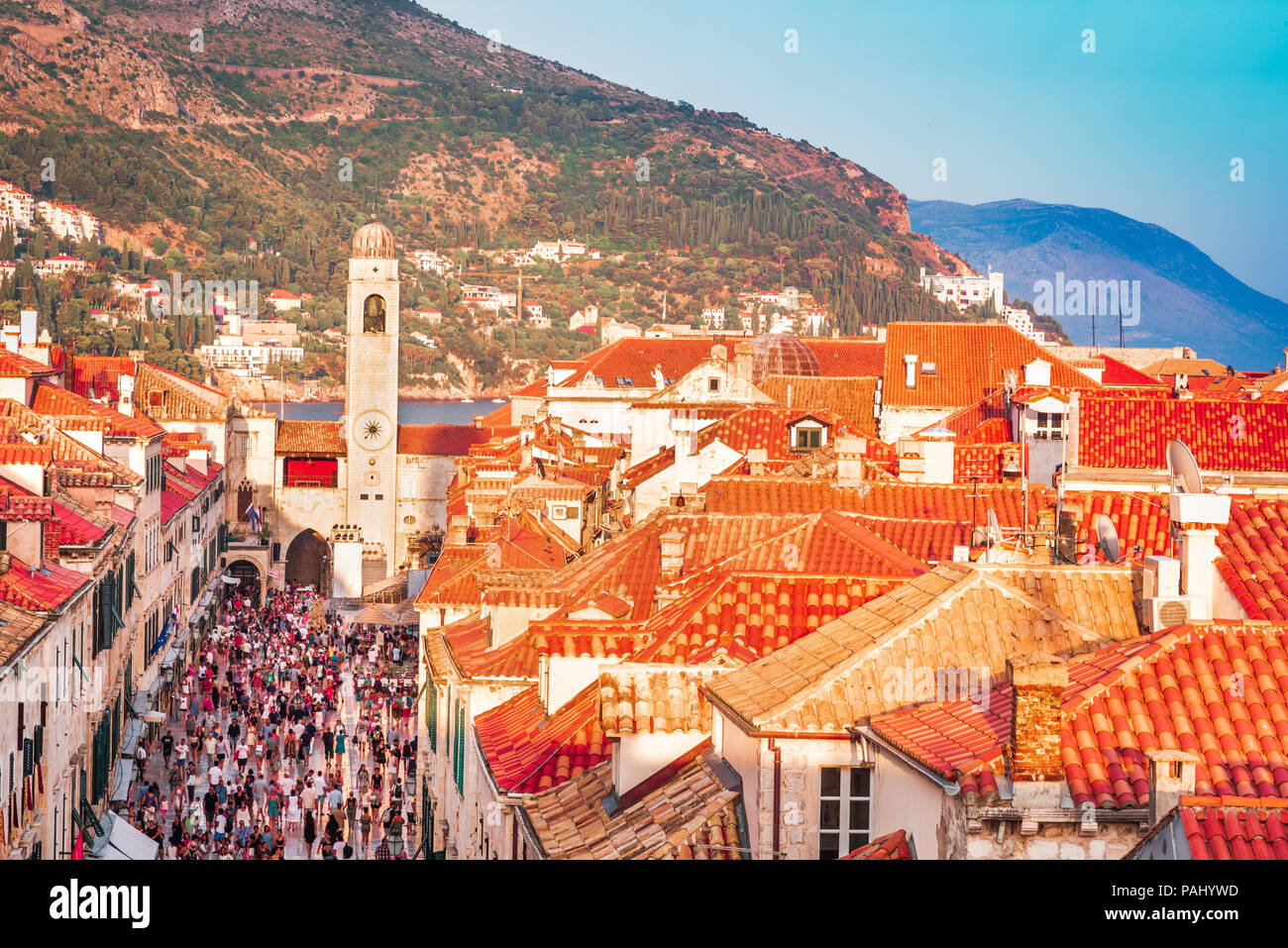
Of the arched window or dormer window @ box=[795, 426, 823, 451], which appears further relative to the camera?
the arched window

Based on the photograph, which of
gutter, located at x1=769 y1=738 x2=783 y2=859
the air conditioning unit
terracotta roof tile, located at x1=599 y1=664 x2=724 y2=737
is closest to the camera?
gutter, located at x1=769 y1=738 x2=783 y2=859

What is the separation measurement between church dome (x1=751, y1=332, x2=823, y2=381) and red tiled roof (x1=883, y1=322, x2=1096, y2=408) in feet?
34.2

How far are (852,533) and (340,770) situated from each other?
25.0 meters

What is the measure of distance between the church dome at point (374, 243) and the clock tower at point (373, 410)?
36.9 inches

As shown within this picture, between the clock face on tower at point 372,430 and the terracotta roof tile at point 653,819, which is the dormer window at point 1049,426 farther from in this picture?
the clock face on tower at point 372,430

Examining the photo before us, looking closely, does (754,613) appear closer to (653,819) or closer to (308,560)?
(653,819)

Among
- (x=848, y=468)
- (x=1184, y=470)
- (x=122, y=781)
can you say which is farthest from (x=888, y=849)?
(x=122, y=781)

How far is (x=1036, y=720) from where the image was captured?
36.4 ft

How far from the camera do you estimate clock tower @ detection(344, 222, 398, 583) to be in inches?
4141

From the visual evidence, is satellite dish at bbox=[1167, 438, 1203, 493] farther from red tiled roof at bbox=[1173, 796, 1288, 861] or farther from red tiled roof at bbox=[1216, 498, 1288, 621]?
red tiled roof at bbox=[1173, 796, 1288, 861]

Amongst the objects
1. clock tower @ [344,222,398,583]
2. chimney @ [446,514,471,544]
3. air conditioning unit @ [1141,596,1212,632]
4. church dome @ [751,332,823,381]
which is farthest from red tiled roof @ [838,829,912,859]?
clock tower @ [344,222,398,583]

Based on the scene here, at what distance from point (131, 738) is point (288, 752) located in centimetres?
393
